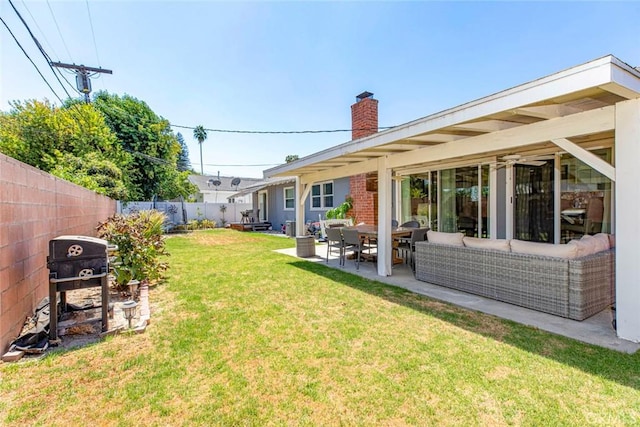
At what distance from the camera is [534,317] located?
407 centimetres

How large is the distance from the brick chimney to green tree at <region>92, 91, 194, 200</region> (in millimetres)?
14234

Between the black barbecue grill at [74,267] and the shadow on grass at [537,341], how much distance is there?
3901mm

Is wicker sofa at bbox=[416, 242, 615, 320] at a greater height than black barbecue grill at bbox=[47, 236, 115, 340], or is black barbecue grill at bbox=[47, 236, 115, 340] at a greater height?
black barbecue grill at bbox=[47, 236, 115, 340]

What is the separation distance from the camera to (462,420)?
7.02 feet

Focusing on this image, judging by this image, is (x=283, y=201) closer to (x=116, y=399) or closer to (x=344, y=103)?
(x=344, y=103)

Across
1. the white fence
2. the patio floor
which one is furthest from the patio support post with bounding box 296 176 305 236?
the white fence

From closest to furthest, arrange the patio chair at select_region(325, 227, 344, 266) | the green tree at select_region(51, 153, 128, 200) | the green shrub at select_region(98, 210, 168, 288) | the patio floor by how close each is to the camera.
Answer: the patio floor
the green shrub at select_region(98, 210, 168, 288)
the patio chair at select_region(325, 227, 344, 266)
the green tree at select_region(51, 153, 128, 200)

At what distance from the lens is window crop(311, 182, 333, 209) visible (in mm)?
14234

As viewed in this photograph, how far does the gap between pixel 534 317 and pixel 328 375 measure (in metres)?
3.05

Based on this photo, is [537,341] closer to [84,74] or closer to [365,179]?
[365,179]

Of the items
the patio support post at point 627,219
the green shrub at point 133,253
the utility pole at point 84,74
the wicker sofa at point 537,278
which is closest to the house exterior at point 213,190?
the utility pole at point 84,74

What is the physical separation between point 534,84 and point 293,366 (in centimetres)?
377

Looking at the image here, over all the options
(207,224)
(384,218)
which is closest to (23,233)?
(384,218)

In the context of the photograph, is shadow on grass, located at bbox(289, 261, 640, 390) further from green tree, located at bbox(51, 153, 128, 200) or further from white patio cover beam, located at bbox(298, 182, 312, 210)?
green tree, located at bbox(51, 153, 128, 200)
